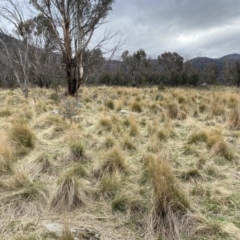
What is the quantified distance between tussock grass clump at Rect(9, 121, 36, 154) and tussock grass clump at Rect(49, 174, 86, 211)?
4.54 ft

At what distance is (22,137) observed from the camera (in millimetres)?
3688

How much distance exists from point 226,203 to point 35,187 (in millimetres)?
1918

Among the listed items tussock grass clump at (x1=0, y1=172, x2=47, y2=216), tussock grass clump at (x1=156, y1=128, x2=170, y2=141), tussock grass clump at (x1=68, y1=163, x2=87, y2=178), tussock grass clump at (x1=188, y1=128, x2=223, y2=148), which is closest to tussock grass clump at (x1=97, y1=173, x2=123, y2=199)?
tussock grass clump at (x1=68, y1=163, x2=87, y2=178)

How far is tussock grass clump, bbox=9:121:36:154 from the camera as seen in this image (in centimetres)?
355

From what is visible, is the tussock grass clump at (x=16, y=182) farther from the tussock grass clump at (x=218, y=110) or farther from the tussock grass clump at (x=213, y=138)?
the tussock grass clump at (x=218, y=110)

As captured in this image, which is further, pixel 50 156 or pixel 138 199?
pixel 50 156

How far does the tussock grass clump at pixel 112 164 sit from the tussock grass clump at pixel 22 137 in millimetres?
1311

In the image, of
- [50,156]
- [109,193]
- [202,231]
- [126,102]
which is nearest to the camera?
[202,231]

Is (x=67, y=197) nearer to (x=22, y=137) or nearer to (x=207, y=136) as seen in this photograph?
(x=22, y=137)

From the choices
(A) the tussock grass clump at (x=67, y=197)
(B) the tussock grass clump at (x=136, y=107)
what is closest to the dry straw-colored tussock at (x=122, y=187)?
(A) the tussock grass clump at (x=67, y=197)

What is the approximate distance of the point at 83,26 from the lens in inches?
436

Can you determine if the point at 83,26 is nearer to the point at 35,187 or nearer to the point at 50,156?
the point at 50,156

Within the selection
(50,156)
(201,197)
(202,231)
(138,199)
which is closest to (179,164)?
(201,197)

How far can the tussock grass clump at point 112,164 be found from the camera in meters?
2.78
